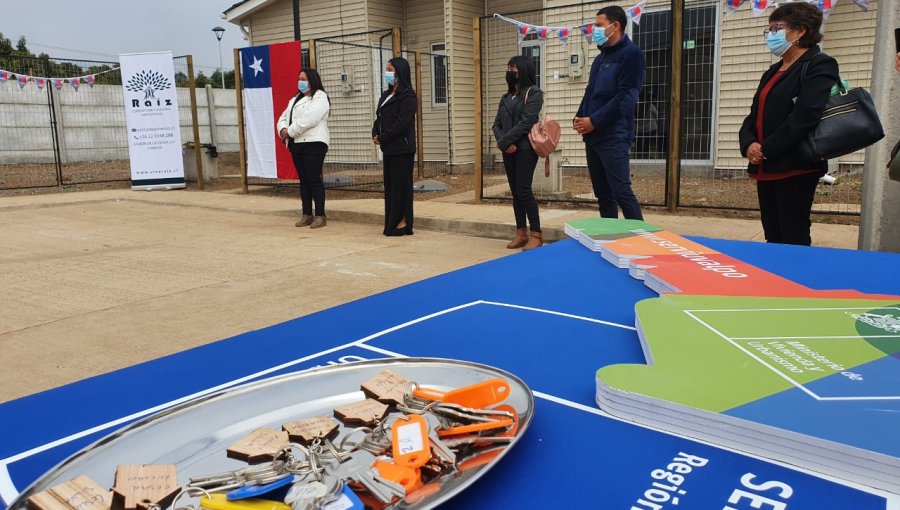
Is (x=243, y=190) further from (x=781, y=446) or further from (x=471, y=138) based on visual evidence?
(x=781, y=446)

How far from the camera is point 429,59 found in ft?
48.9

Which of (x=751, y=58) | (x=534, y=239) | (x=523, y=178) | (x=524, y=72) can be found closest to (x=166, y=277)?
(x=523, y=178)

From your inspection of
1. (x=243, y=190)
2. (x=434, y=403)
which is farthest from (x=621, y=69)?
(x=243, y=190)

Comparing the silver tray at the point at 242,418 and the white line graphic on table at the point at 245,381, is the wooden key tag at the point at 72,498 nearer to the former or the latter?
the silver tray at the point at 242,418

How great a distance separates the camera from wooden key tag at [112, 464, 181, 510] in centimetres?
93

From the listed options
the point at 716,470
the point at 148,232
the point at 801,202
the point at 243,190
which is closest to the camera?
the point at 716,470

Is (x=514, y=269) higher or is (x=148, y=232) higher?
(x=514, y=269)

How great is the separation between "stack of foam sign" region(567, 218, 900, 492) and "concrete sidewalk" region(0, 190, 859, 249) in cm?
502

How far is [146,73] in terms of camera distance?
12.9 metres

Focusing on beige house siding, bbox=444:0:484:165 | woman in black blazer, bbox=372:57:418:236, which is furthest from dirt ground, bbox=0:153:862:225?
woman in black blazer, bbox=372:57:418:236

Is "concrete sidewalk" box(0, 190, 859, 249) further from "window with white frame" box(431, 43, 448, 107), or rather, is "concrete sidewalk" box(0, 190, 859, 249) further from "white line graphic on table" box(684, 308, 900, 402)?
"white line graphic on table" box(684, 308, 900, 402)

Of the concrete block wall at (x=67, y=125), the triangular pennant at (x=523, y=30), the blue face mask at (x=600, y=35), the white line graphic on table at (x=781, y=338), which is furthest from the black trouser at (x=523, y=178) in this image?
the concrete block wall at (x=67, y=125)

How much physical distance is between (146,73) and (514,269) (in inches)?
486

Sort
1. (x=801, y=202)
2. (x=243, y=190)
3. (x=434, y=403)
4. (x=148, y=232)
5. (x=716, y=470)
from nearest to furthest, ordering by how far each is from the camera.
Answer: (x=716, y=470)
(x=434, y=403)
(x=801, y=202)
(x=148, y=232)
(x=243, y=190)
